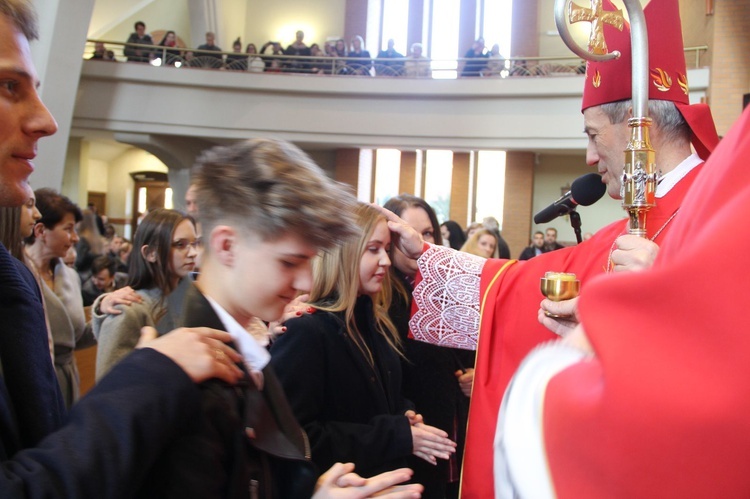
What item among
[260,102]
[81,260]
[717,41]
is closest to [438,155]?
[260,102]

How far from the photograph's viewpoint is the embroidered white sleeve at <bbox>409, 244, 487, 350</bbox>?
2.18m

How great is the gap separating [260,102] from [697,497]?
12221 mm

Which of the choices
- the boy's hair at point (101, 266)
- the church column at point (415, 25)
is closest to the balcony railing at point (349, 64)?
the church column at point (415, 25)

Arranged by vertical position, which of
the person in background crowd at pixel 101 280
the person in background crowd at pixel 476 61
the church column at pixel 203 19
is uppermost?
the church column at pixel 203 19

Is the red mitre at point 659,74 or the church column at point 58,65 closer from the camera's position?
the red mitre at point 659,74

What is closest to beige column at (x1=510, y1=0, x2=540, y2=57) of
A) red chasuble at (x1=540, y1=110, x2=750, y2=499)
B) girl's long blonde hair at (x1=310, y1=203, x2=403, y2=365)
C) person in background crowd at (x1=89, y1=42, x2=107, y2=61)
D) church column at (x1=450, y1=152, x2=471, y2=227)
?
church column at (x1=450, y1=152, x2=471, y2=227)

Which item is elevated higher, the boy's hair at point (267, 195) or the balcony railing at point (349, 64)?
the balcony railing at point (349, 64)

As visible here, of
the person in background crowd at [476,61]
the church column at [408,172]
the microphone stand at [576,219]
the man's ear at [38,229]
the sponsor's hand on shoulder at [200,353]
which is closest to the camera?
the sponsor's hand on shoulder at [200,353]

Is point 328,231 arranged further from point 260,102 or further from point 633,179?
point 260,102

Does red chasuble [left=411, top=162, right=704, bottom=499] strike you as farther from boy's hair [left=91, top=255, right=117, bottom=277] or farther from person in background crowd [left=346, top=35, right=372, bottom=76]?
person in background crowd [left=346, top=35, right=372, bottom=76]

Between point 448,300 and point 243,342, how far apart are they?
1165 mm

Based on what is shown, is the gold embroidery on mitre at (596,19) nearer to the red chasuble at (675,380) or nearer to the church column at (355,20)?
the red chasuble at (675,380)

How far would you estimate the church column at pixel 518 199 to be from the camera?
516 inches

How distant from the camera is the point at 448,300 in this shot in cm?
220
